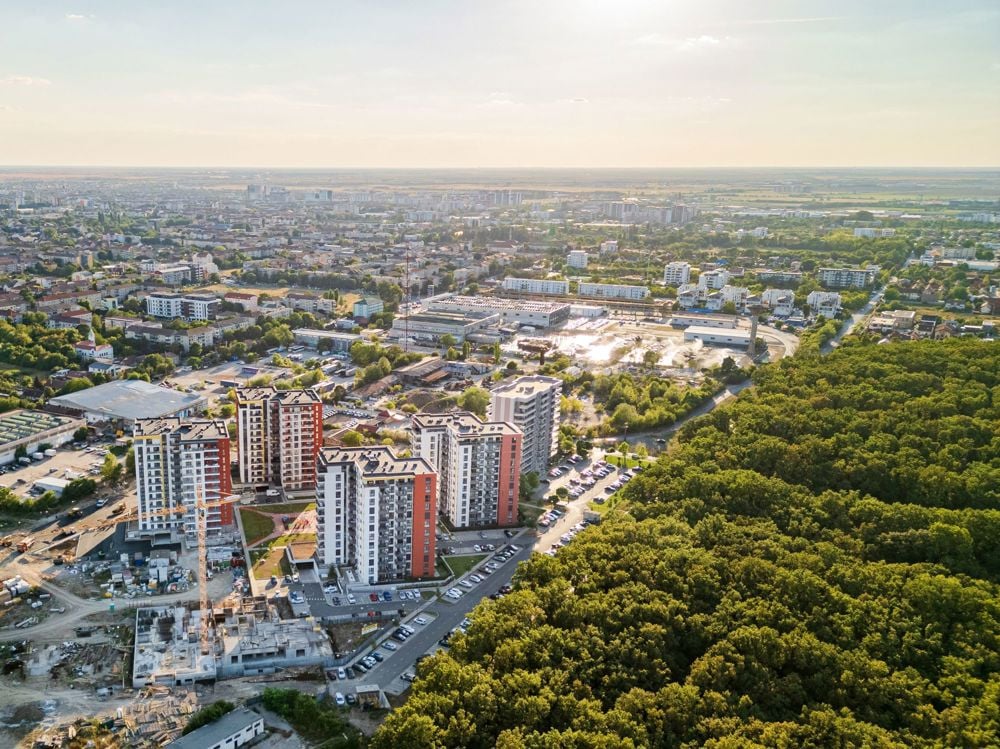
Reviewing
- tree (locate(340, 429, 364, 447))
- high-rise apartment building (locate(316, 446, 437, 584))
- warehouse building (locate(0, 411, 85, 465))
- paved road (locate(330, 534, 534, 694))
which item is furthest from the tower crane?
warehouse building (locate(0, 411, 85, 465))

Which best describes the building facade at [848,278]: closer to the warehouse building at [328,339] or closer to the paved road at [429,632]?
the warehouse building at [328,339]

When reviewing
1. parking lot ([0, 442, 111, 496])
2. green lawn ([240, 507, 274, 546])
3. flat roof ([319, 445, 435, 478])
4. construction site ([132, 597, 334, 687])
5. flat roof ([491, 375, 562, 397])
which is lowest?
construction site ([132, 597, 334, 687])

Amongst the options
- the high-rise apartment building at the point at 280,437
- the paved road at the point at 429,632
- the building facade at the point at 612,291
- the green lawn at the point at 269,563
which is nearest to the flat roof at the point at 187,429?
the high-rise apartment building at the point at 280,437

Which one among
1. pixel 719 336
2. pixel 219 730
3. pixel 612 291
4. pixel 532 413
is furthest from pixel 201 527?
pixel 612 291

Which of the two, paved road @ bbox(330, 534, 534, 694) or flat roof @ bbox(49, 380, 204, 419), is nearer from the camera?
paved road @ bbox(330, 534, 534, 694)

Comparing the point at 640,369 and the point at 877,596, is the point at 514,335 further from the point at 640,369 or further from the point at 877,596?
the point at 877,596

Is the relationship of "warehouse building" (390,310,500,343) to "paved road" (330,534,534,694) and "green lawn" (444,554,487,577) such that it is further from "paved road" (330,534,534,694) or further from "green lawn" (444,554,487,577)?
"paved road" (330,534,534,694)

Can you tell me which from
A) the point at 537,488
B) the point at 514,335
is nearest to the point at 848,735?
the point at 537,488
